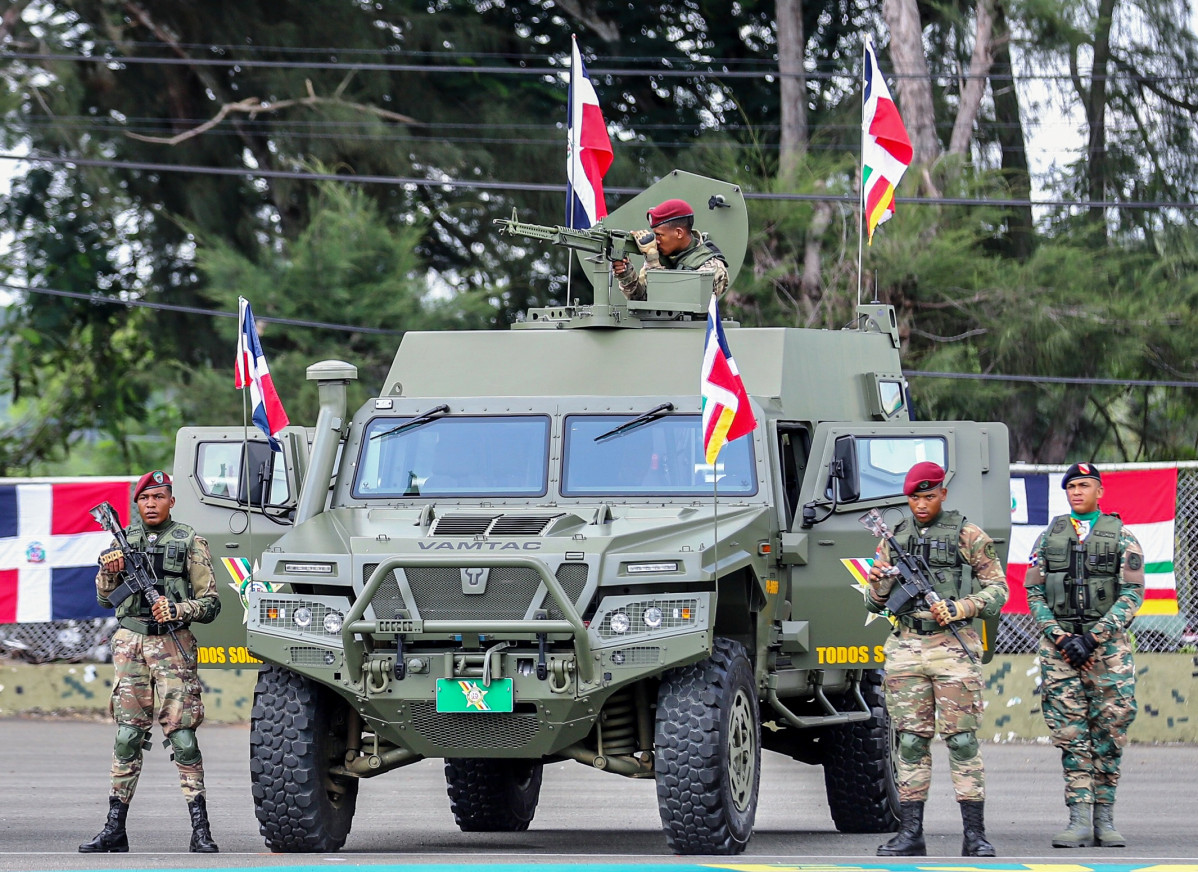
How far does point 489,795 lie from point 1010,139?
40.7 feet

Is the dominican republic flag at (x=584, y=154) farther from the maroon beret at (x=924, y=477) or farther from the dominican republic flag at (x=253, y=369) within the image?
the maroon beret at (x=924, y=477)

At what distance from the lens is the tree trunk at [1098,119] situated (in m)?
20.2

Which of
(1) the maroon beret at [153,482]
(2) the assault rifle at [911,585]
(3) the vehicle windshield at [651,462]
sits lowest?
(2) the assault rifle at [911,585]

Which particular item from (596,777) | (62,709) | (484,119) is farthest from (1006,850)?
(484,119)

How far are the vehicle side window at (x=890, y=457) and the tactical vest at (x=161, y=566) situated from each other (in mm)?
3366

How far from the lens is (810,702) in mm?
10664

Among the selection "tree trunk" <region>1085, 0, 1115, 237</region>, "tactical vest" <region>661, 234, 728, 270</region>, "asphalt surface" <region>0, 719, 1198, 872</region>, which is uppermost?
"tree trunk" <region>1085, 0, 1115, 237</region>

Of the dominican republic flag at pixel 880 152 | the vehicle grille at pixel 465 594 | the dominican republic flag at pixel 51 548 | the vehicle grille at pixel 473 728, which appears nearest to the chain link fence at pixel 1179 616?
the dominican republic flag at pixel 880 152

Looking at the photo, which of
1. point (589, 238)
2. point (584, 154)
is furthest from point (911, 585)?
point (584, 154)

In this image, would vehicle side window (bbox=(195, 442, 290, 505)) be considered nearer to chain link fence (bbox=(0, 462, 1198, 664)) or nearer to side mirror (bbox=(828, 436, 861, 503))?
side mirror (bbox=(828, 436, 861, 503))

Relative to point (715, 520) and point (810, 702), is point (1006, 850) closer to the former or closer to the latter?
point (810, 702)

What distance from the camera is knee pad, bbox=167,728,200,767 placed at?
9.25 m

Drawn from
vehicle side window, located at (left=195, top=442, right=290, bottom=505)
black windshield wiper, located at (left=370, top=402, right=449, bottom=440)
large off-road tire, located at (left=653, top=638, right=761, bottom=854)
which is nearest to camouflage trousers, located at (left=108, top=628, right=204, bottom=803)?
vehicle side window, located at (left=195, top=442, right=290, bottom=505)

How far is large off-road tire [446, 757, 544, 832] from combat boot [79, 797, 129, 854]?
2150mm
